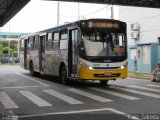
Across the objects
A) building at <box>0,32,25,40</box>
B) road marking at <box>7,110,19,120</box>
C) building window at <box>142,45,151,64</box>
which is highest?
building at <box>0,32,25,40</box>

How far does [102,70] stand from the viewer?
58.1ft

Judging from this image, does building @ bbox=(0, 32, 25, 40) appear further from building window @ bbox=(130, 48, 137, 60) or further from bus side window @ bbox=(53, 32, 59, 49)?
bus side window @ bbox=(53, 32, 59, 49)

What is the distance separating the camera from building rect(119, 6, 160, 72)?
3105cm

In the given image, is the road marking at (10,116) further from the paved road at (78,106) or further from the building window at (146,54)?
the building window at (146,54)

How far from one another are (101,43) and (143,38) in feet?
55.4

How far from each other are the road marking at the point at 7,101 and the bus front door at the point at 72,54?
13.6 ft

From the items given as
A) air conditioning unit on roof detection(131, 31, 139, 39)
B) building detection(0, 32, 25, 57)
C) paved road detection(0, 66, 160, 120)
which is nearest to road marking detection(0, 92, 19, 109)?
paved road detection(0, 66, 160, 120)

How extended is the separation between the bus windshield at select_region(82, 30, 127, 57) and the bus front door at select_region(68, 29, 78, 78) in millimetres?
766

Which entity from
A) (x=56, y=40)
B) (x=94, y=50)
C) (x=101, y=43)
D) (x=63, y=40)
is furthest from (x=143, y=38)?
(x=94, y=50)

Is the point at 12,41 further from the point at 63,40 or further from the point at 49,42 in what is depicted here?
the point at 63,40

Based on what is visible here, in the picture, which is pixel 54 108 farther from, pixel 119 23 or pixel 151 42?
pixel 151 42

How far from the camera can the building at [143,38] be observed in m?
31.0

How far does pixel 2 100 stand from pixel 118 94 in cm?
478

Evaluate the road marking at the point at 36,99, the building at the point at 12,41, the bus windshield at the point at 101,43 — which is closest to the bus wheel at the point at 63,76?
the bus windshield at the point at 101,43
